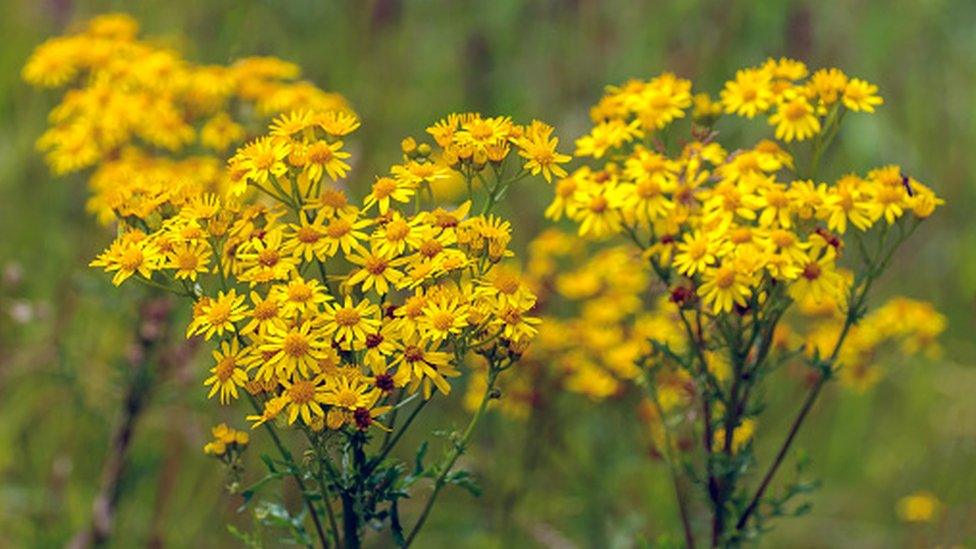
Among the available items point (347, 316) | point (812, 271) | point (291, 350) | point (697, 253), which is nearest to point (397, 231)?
point (347, 316)

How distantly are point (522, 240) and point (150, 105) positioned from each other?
6.34ft

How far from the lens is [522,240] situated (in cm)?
513

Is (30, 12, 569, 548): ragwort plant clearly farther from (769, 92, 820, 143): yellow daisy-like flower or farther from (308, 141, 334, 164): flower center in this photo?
(769, 92, 820, 143): yellow daisy-like flower

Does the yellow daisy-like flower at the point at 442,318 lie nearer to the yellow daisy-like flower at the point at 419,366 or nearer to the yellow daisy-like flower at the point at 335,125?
the yellow daisy-like flower at the point at 419,366

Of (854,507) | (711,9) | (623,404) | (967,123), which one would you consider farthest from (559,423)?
(967,123)

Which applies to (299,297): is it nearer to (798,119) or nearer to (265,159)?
(265,159)

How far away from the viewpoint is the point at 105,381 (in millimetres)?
4176

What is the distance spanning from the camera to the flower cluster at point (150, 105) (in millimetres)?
3512

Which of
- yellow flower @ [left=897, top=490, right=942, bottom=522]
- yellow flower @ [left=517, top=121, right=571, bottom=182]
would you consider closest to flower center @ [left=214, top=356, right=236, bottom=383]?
yellow flower @ [left=517, top=121, right=571, bottom=182]

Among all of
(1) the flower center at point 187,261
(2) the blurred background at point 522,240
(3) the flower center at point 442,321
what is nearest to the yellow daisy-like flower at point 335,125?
(1) the flower center at point 187,261

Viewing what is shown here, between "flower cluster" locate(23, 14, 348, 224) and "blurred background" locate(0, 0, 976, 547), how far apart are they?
0.18 m

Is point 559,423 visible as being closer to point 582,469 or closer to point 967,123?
point 582,469

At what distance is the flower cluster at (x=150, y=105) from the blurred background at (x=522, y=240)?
0.58 feet

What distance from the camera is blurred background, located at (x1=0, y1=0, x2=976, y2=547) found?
13.0 ft
